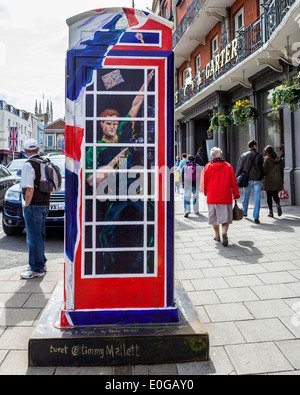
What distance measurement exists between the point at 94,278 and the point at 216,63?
578 inches

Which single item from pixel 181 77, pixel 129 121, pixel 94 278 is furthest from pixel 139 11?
pixel 181 77

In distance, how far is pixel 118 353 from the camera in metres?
2.59

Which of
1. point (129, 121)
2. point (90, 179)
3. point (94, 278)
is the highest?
point (129, 121)

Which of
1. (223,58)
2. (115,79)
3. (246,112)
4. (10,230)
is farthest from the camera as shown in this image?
Result: (223,58)

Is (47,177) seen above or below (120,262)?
above

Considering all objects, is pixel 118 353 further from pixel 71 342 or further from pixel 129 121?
pixel 129 121

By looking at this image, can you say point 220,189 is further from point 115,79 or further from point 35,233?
point 115,79

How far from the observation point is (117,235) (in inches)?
110

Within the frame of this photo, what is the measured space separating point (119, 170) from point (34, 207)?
7.90 feet

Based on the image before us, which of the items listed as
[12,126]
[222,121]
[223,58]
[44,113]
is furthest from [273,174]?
[44,113]

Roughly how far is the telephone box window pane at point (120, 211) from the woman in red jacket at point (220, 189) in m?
3.77

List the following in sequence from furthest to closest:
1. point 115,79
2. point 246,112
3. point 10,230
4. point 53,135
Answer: point 53,135, point 246,112, point 10,230, point 115,79

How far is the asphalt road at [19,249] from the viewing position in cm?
589

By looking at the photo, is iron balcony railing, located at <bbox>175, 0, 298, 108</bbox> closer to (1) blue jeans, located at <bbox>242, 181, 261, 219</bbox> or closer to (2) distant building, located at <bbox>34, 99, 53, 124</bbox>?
(1) blue jeans, located at <bbox>242, 181, 261, 219</bbox>
